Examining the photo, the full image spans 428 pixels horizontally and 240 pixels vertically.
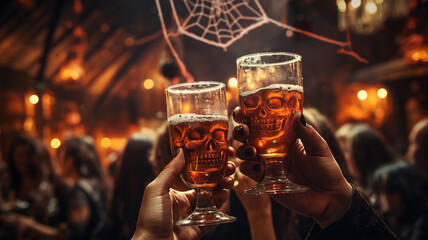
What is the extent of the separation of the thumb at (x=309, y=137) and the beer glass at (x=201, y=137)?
21cm

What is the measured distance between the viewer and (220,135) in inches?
43.3

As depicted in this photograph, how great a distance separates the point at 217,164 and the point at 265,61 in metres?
0.37

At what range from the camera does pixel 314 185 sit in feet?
4.12

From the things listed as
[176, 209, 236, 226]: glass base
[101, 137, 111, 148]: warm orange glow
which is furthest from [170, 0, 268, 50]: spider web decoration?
[101, 137, 111, 148]: warm orange glow

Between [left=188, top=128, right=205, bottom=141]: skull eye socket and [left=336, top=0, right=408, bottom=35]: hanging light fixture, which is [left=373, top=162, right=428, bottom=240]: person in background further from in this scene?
[left=188, top=128, right=205, bottom=141]: skull eye socket

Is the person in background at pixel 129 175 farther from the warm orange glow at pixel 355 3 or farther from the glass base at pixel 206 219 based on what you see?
the warm orange glow at pixel 355 3

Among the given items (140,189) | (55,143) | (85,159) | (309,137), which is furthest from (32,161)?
(55,143)

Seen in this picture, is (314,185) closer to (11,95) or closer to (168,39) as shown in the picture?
(168,39)

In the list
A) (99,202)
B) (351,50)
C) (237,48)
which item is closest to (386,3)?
(351,50)

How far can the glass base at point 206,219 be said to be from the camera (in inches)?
40.9

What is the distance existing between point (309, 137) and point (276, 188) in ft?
0.59

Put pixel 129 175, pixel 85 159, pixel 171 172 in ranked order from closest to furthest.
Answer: pixel 171 172 → pixel 129 175 → pixel 85 159

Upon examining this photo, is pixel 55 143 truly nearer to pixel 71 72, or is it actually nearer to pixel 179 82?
pixel 71 72

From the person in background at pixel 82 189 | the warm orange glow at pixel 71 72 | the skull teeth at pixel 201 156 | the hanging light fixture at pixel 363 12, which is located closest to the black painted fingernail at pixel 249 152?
the skull teeth at pixel 201 156
